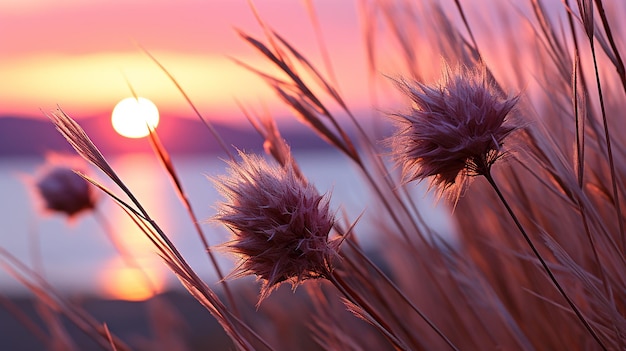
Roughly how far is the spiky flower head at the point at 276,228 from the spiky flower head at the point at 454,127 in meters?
0.07

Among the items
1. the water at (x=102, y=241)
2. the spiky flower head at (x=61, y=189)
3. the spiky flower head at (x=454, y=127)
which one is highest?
the spiky flower head at (x=61, y=189)

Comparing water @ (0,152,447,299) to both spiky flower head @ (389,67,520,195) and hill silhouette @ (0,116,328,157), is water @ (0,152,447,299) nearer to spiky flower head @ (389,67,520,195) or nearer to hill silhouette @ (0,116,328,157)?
spiky flower head @ (389,67,520,195)

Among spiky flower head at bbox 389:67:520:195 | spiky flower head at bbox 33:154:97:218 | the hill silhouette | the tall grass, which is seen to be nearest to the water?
spiky flower head at bbox 33:154:97:218

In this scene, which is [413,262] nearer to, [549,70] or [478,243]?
[478,243]

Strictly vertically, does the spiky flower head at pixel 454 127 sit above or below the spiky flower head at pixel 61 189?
below

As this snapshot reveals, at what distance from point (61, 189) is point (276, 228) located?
3.22 ft

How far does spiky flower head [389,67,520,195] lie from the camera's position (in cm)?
44

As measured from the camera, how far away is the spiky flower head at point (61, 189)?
1.30m

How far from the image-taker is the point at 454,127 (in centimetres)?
43

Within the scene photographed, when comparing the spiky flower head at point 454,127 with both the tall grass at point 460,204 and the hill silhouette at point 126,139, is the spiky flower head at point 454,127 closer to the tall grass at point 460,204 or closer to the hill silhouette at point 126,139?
the tall grass at point 460,204

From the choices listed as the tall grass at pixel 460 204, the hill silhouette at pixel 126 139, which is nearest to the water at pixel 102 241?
the tall grass at pixel 460 204

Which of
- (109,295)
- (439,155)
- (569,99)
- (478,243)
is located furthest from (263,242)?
(109,295)

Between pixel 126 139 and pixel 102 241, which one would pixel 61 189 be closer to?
pixel 102 241

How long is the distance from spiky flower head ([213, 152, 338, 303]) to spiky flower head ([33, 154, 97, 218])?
90cm
